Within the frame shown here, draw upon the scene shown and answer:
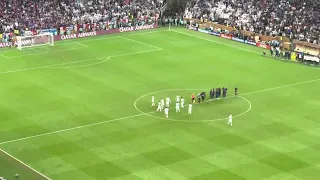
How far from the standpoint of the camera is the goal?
78.8 meters

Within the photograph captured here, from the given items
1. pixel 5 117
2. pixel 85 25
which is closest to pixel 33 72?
pixel 5 117

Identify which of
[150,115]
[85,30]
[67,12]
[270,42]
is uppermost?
[67,12]

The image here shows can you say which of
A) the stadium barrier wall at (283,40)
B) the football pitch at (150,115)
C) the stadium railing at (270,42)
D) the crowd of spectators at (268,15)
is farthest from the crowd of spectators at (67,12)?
the stadium barrier wall at (283,40)

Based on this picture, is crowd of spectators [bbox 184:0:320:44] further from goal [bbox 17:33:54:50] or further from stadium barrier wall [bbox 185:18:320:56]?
goal [bbox 17:33:54:50]

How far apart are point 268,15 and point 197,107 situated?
119ft

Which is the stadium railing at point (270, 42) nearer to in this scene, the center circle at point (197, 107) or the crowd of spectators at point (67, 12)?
the crowd of spectators at point (67, 12)

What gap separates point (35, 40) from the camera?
80.8 metres

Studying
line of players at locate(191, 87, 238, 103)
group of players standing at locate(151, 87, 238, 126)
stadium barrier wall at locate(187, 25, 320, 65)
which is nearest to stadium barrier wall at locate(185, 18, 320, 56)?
stadium barrier wall at locate(187, 25, 320, 65)

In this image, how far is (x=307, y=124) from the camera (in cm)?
5397

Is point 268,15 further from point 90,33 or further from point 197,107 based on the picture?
point 197,107

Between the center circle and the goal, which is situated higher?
the goal

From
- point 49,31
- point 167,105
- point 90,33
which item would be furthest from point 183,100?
point 90,33

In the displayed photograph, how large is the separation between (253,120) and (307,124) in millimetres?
4649

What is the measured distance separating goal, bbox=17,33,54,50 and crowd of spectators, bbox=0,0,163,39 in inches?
130
